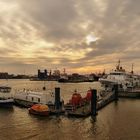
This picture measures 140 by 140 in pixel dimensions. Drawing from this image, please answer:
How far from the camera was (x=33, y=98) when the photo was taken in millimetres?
72000

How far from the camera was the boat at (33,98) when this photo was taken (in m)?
67.6

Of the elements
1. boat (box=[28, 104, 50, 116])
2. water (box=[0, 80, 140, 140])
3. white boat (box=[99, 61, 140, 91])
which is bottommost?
water (box=[0, 80, 140, 140])

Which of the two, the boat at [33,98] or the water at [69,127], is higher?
the boat at [33,98]

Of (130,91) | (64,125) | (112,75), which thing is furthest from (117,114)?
(112,75)

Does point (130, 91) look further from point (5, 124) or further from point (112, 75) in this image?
point (5, 124)

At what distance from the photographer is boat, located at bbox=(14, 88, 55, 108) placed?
2662 inches

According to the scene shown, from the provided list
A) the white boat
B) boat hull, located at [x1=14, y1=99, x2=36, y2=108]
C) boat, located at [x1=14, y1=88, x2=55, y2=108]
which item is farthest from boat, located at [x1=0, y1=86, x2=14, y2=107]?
the white boat

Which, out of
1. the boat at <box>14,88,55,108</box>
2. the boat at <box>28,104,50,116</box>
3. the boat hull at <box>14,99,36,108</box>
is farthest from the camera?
the boat hull at <box>14,99,36,108</box>

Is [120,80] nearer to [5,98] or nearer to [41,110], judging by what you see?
[5,98]

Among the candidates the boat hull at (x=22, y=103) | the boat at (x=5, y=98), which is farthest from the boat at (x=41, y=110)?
the boat at (x=5, y=98)

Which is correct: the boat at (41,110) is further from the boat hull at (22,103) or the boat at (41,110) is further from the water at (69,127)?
the boat hull at (22,103)

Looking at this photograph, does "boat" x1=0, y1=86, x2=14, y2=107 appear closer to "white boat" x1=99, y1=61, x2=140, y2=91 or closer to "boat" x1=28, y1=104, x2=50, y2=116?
"boat" x1=28, y1=104, x2=50, y2=116

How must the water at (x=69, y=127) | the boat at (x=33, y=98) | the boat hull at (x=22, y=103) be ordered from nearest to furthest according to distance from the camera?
the water at (x=69, y=127), the boat at (x=33, y=98), the boat hull at (x=22, y=103)

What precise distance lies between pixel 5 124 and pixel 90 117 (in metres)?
15.8
